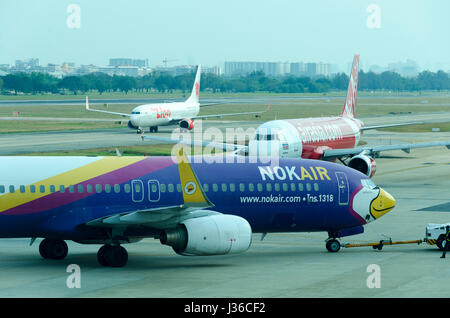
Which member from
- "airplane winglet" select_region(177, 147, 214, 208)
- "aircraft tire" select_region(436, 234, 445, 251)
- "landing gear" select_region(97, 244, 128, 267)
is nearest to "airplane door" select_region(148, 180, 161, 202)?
"airplane winglet" select_region(177, 147, 214, 208)

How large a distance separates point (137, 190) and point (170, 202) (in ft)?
4.19

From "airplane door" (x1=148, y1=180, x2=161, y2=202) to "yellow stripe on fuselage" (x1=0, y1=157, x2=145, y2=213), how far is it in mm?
1236

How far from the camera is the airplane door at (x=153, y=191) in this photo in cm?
2914

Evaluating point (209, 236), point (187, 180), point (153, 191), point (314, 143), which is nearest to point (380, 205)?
point (187, 180)

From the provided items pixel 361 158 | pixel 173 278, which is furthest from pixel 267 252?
pixel 361 158

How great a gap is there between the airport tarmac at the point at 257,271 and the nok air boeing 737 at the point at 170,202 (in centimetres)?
101

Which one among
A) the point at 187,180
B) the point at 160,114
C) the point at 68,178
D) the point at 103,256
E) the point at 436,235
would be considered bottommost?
the point at 436,235

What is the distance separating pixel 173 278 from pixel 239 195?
510cm

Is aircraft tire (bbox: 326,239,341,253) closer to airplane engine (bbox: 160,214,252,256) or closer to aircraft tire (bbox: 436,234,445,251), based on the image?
aircraft tire (bbox: 436,234,445,251)

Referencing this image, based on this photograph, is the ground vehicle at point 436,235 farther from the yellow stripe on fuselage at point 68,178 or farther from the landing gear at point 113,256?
the landing gear at point 113,256

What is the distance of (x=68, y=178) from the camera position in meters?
28.4

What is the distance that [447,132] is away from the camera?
110312 millimetres

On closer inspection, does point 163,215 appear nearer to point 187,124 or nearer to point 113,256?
point 113,256
